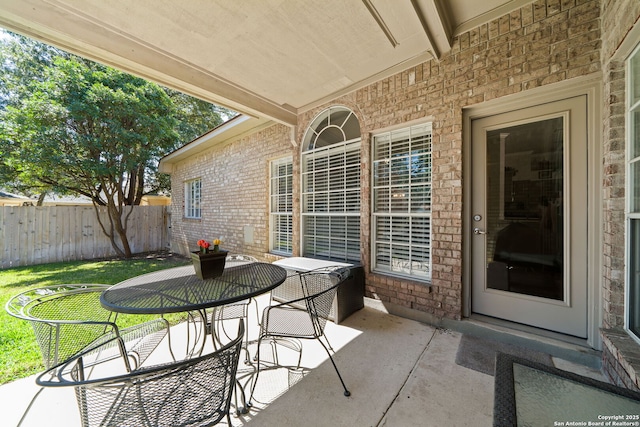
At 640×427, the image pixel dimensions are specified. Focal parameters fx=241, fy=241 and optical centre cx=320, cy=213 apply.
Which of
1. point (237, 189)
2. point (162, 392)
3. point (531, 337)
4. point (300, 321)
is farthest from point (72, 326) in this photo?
point (237, 189)

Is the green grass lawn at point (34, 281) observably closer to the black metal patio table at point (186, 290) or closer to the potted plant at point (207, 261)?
the black metal patio table at point (186, 290)

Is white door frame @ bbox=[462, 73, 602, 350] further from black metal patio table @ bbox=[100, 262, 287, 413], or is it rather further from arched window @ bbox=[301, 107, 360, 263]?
black metal patio table @ bbox=[100, 262, 287, 413]

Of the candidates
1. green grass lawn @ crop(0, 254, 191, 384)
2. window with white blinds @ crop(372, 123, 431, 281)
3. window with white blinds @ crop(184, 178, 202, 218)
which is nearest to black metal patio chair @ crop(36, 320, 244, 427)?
green grass lawn @ crop(0, 254, 191, 384)

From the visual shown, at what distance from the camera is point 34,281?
496 cm

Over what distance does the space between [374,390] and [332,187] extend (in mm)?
2866

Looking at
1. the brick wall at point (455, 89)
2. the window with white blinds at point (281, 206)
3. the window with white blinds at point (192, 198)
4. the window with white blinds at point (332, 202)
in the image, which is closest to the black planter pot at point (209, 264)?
the brick wall at point (455, 89)

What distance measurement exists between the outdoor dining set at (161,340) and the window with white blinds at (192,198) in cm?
573

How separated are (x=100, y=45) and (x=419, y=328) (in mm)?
4578

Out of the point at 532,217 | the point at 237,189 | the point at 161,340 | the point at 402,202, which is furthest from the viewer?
the point at 237,189

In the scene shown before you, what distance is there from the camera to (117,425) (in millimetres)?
967

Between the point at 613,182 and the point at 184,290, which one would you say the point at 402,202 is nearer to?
the point at 613,182

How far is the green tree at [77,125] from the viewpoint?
594 cm

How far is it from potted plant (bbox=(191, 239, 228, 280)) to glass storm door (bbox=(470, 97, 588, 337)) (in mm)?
2691

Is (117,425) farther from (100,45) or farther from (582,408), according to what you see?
(100,45)
